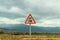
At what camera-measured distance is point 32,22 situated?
1952cm

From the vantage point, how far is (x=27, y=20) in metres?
19.6

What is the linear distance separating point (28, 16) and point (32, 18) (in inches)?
14.7

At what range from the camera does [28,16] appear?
19797 millimetres

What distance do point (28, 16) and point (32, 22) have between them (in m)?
0.65

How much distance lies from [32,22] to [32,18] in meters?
0.37

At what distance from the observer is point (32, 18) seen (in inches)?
776

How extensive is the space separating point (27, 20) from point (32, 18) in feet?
1.47

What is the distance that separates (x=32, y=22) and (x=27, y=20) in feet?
1.44

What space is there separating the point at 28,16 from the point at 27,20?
0.39 metres
